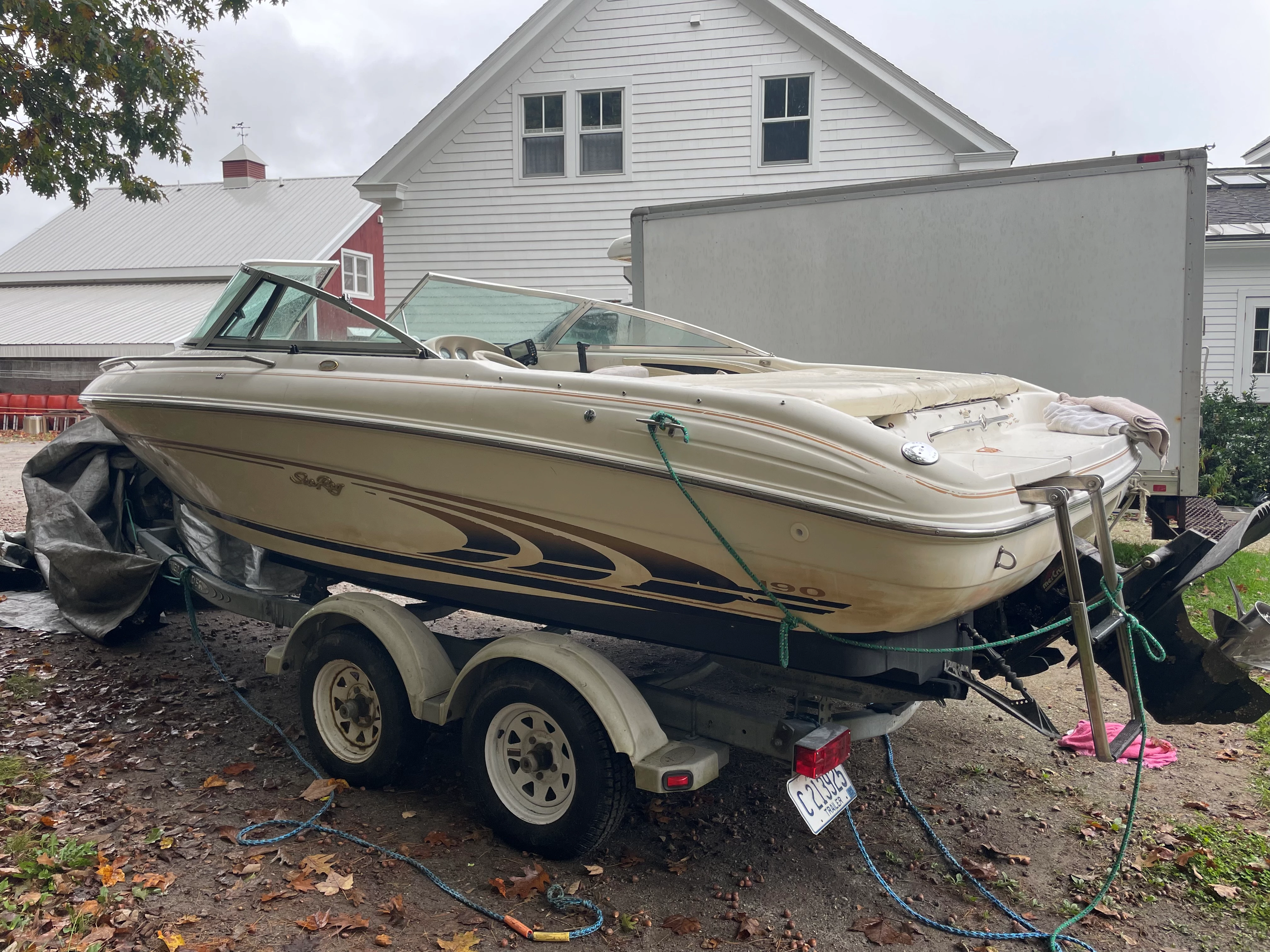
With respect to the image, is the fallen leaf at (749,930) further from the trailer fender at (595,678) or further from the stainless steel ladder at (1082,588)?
the stainless steel ladder at (1082,588)

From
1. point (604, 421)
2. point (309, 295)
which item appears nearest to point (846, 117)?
point (309, 295)

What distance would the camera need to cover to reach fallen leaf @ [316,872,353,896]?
320 centimetres

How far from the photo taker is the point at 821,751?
3.12m

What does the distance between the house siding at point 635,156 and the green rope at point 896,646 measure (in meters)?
9.81

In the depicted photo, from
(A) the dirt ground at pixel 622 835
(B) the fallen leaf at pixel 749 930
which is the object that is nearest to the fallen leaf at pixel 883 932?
(A) the dirt ground at pixel 622 835

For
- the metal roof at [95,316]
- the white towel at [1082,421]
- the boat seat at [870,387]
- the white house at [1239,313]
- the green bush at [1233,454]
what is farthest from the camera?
the metal roof at [95,316]

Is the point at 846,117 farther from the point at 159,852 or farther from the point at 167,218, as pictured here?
the point at 167,218

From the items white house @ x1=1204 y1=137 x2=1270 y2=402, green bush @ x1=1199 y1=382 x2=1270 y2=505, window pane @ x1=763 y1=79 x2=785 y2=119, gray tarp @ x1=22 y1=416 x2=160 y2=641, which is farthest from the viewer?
white house @ x1=1204 y1=137 x2=1270 y2=402

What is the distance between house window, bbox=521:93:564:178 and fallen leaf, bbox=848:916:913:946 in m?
11.7

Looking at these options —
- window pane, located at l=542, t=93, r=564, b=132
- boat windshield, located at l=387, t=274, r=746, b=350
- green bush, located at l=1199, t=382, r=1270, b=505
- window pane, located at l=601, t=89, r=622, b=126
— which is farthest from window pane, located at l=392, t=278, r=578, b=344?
window pane, located at l=542, t=93, r=564, b=132

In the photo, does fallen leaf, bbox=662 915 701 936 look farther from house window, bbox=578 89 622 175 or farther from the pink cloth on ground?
house window, bbox=578 89 622 175

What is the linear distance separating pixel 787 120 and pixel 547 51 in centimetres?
344

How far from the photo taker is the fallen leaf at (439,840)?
354 centimetres

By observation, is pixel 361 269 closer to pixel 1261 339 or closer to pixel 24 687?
pixel 24 687
